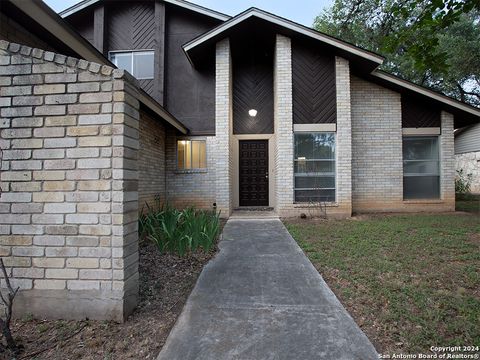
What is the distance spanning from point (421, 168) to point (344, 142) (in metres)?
3.18

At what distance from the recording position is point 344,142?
8.06 m

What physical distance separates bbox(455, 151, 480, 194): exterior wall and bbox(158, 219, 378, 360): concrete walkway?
54.9ft

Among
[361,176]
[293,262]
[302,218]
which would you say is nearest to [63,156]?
[293,262]

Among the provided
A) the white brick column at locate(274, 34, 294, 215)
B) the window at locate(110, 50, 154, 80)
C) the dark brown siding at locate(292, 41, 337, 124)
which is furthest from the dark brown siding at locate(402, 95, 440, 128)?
the window at locate(110, 50, 154, 80)

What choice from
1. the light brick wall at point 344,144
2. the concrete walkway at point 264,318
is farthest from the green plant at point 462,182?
the concrete walkway at point 264,318

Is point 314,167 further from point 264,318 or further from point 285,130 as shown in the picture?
point 264,318

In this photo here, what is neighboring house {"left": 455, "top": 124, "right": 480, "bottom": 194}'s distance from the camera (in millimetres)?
15398

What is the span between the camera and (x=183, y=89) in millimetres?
9273

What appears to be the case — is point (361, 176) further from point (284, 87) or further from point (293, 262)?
point (293, 262)

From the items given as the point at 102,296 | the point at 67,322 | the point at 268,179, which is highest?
the point at 268,179

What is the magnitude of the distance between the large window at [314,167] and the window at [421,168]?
2828 millimetres

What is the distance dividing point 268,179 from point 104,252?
7.67 metres

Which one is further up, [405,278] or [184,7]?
[184,7]

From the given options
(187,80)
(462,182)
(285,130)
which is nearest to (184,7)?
(187,80)
